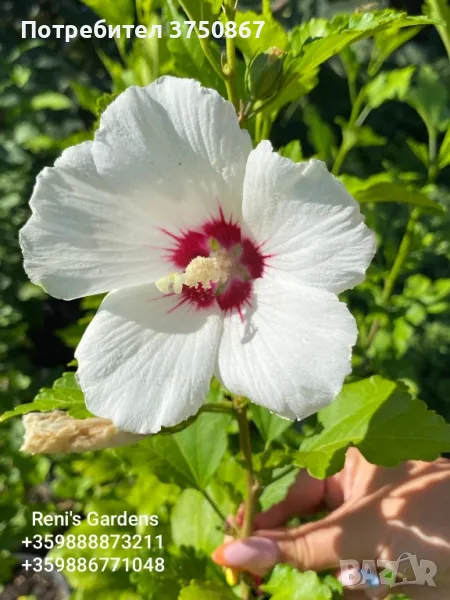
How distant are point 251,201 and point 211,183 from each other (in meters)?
0.06

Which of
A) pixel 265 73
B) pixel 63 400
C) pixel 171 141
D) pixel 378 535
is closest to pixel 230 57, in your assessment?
pixel 265 73

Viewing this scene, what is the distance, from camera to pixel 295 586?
0.89 meters

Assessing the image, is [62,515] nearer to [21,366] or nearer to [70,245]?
[21,366]

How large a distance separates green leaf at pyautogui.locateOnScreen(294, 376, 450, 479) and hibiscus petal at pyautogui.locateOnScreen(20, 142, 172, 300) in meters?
0.35

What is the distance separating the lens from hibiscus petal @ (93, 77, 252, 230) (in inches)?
24.9

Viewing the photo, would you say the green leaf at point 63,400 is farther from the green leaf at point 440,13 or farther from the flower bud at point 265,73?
the green leaf at point 440,13

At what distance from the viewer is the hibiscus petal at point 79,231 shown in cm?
67

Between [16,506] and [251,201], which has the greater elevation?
[251,201]

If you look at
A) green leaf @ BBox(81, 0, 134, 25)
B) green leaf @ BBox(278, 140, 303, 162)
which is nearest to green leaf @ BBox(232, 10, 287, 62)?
green leaf @ BBox(278, 140, 303, 162)

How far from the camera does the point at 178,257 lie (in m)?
0.77

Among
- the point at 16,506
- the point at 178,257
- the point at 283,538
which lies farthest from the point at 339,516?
the point at 16,506

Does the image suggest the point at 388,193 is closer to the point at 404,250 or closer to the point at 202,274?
the point at 202,274

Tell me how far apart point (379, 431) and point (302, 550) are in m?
0.27

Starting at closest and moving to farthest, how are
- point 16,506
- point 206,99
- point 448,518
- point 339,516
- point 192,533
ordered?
1. point 206,99
2. point 448,518
3. point 339,516
4. point 192,533
5. point 16,506
